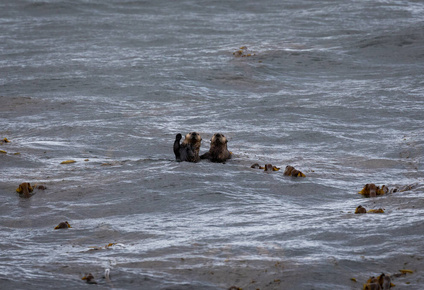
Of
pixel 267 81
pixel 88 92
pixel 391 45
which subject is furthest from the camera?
pixel 391 45

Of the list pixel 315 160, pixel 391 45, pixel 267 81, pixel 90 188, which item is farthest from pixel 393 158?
pixel 391 45

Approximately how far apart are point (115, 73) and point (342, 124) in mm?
6597

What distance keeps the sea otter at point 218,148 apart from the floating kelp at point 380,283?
4.64 metres

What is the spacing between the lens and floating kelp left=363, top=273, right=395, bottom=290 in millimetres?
4590

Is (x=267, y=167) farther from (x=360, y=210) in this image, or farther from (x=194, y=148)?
(x=360, y=210)

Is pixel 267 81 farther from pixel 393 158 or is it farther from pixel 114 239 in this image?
pixel 114 239

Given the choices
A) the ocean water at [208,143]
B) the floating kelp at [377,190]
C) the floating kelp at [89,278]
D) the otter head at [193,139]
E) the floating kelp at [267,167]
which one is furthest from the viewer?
the otter head at [193,139]

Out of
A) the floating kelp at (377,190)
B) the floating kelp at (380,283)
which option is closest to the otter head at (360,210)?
the floating kelp at (377,190)

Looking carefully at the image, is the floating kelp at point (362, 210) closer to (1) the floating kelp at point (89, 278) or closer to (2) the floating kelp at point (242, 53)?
(1) the floating kelp at point (89, 278)

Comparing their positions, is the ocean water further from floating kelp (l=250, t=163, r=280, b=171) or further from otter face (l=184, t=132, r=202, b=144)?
otter face (l=184, t=132, r=202, b=144)

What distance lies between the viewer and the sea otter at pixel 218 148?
914 cm

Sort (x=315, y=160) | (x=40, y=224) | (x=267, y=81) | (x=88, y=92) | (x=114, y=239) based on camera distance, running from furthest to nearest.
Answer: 1. (x=267, y=81)
2. (x=88, y=92)
3. (x=315, y=160)
4. (x=40, y=224)
5. (x=114, y=239)

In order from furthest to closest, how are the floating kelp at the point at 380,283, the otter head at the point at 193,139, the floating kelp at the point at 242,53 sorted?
1. the floating kelp at the point at 242,53
2. the otter head at the point at 193,139
3. the floating kelp at the point at 380,283

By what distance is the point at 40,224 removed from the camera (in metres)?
6.66
